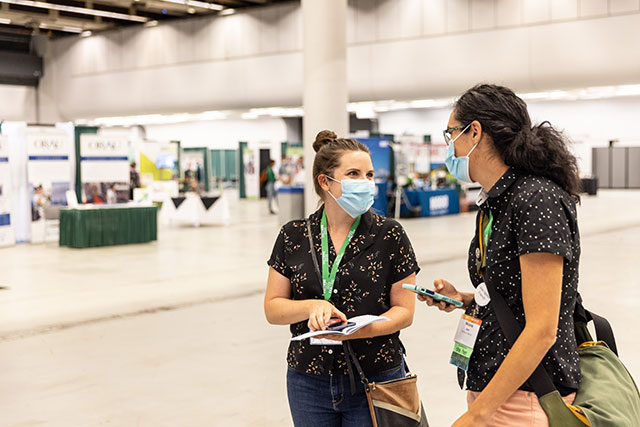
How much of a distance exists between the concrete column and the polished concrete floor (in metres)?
2.52

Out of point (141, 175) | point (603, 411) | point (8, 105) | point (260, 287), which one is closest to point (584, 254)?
point (260, 287)

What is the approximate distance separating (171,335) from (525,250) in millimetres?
5229

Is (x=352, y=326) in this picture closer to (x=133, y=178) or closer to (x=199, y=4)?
(x=133, y=178)

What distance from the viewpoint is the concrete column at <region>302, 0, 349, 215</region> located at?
12.2 meters

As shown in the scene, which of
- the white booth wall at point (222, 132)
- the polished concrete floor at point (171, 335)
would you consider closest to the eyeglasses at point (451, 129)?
the polished concrete floor at point (171, 335)

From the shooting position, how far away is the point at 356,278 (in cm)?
223

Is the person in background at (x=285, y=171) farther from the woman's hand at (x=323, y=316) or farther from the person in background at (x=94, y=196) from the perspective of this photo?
the woman's hand at (x=323, y=316)

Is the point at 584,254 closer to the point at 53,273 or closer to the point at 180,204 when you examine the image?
the point at 53,273

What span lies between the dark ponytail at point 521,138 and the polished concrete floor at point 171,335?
107 inches

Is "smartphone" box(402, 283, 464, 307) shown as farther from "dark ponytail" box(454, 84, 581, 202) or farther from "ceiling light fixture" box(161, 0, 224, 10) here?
"ceiling light fixture" box(161, 0, 224, 10)

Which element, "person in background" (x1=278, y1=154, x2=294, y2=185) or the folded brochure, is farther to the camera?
→ "person in background" (x1=278, y1=154, x2=294, y2=185)

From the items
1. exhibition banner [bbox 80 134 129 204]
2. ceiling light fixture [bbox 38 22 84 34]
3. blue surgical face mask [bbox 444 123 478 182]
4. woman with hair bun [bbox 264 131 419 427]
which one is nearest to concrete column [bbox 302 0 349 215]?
exhibition banner [bbox 80 134 129 204]

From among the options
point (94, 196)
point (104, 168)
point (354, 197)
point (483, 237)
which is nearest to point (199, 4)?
point (104, 168)

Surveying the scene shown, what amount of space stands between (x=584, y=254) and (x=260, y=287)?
534 cm
